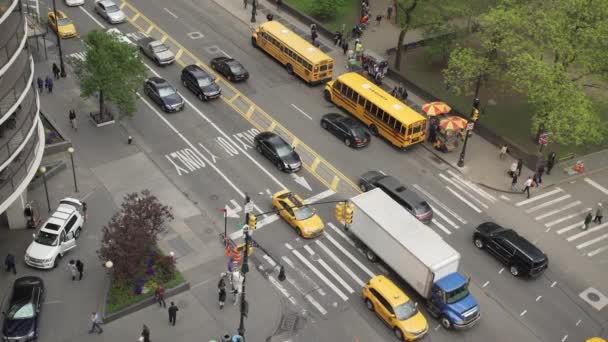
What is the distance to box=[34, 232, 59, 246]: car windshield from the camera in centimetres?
4034

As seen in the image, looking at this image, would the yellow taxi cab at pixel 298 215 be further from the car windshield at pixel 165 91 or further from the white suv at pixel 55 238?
the car windshield at pixel 165 91

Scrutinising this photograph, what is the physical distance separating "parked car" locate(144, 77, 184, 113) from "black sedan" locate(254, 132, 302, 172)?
768 cm

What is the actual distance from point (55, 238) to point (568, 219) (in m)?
32.3

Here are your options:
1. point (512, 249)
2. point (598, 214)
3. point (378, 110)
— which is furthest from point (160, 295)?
point (598, 214)

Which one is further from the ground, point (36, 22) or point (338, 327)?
point (36, 22)

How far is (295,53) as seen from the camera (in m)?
59.9

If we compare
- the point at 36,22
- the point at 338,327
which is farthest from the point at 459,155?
the point at 36,22

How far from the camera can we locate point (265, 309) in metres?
39.4

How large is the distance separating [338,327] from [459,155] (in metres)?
19.8

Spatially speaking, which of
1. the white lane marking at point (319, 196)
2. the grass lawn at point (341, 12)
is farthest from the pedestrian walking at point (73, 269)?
the grass lawn at point (341, 12)

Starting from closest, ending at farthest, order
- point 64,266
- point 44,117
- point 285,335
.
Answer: point 285,335
point 64,266
point 44,117

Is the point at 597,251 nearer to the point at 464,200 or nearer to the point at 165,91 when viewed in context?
the point at 464,200

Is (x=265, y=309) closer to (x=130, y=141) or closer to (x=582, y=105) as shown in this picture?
(x=130, y=141)

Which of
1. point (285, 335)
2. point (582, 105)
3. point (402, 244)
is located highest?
point (582, 105)
